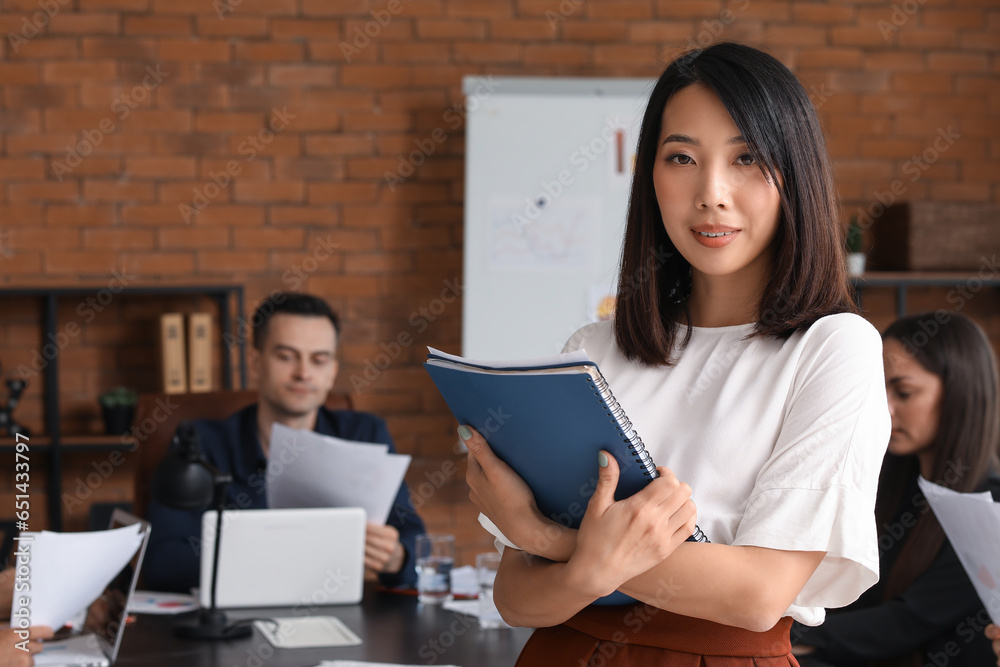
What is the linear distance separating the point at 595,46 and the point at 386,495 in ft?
7.48

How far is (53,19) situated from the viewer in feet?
11.6

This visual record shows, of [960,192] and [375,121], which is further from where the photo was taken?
[960,192]

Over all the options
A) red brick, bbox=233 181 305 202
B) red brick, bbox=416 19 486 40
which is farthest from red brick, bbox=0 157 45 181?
red brick, bbox=416 19 486 40

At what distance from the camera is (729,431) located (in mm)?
1005

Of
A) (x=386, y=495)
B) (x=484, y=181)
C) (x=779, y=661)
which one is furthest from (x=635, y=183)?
(x=484, y=181)

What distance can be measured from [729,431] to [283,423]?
1937mm

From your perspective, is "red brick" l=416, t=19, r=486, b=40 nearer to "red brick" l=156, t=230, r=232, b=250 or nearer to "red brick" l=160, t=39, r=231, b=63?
"red brick" l=160, t=39, r=231, b=63

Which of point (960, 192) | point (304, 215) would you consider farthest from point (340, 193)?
point (960, 192)

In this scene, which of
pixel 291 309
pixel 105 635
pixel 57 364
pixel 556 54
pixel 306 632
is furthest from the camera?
pixel 556 54

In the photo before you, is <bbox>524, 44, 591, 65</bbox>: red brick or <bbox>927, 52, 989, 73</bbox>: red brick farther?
<bbox>927, 52, 989, 73</bbox>: red brick

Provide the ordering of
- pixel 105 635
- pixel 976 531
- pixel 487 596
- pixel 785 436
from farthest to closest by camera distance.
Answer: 1. pixel 487 596
2. pixel 105 635
3. pixel 976 531
4. pixel 785 436

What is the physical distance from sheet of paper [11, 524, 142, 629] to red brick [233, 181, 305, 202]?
221 centimetres

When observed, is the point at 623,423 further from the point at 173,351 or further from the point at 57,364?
the point at 57,364

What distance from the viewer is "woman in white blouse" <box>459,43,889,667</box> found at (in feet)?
3.00
